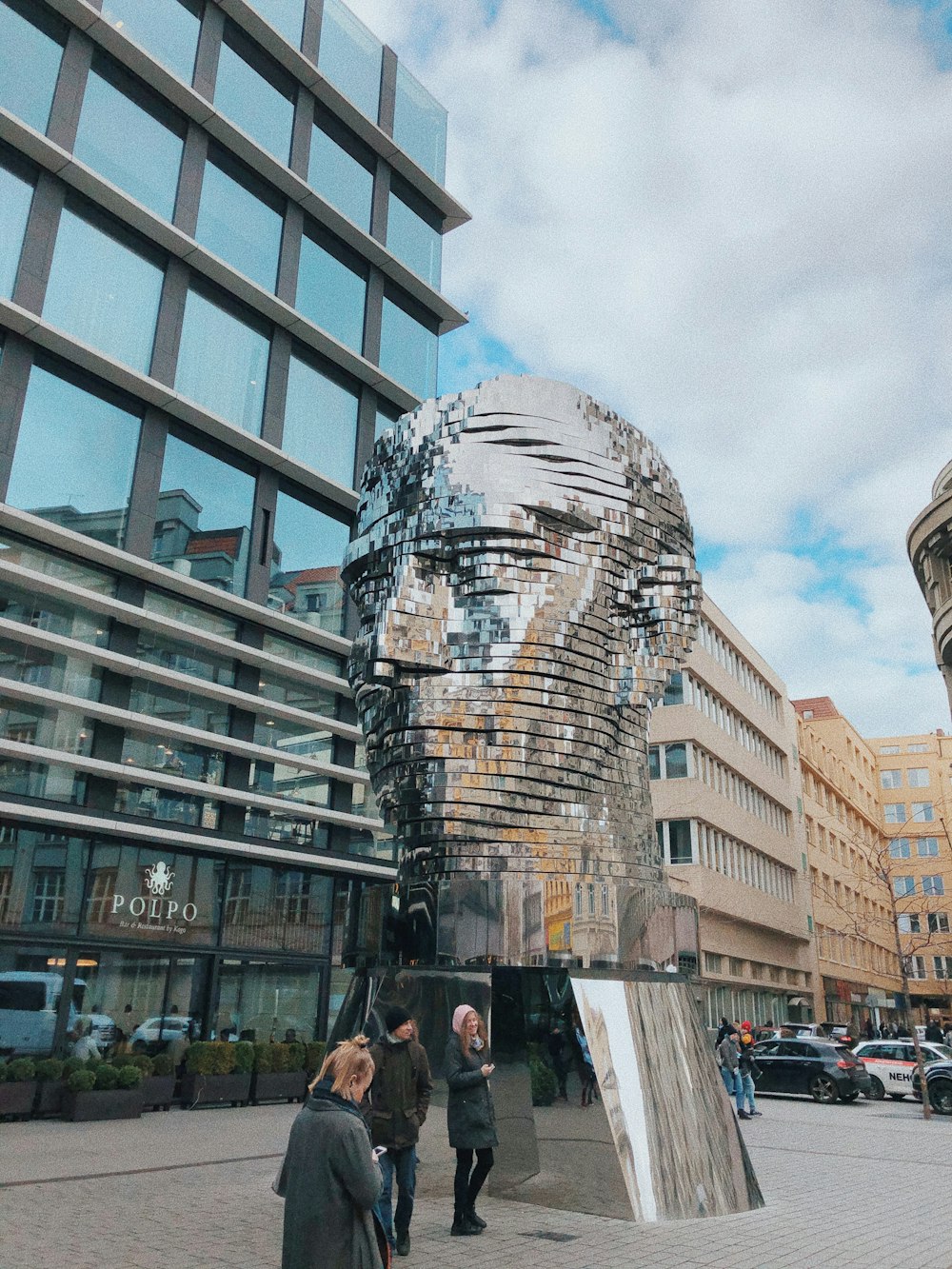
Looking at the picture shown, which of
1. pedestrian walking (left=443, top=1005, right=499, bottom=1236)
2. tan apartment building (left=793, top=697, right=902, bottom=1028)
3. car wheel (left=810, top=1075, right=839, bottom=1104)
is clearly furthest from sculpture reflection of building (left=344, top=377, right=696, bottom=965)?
tan apartment building (left=793, top=697, right=902, bottom=1028)

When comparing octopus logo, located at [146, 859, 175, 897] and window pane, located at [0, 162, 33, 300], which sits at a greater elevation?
window pane, located at [0, 162, 33, 300]

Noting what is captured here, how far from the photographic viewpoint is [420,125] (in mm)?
30406

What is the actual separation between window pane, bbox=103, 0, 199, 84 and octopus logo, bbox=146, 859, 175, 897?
17.0 metres

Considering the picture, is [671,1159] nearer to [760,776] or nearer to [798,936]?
[760,776]

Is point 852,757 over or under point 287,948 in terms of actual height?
over

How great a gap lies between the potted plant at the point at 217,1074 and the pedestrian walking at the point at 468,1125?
39.6 feet

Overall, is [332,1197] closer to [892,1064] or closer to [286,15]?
[892,1064]

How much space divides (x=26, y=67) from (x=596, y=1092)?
69.6ft

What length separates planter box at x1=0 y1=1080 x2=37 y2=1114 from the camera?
1470 cm

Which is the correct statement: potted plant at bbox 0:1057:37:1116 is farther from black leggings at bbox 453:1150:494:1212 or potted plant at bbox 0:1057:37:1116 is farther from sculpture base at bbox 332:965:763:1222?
black leggings at bbox 453:1150:494:1212

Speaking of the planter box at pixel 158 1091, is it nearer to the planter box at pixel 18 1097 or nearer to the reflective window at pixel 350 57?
the planter box at pixel 18 1097

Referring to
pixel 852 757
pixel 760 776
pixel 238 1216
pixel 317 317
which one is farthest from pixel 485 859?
pixel 852 757

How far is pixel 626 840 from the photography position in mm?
8664

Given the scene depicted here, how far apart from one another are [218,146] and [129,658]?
12843 millimetres
